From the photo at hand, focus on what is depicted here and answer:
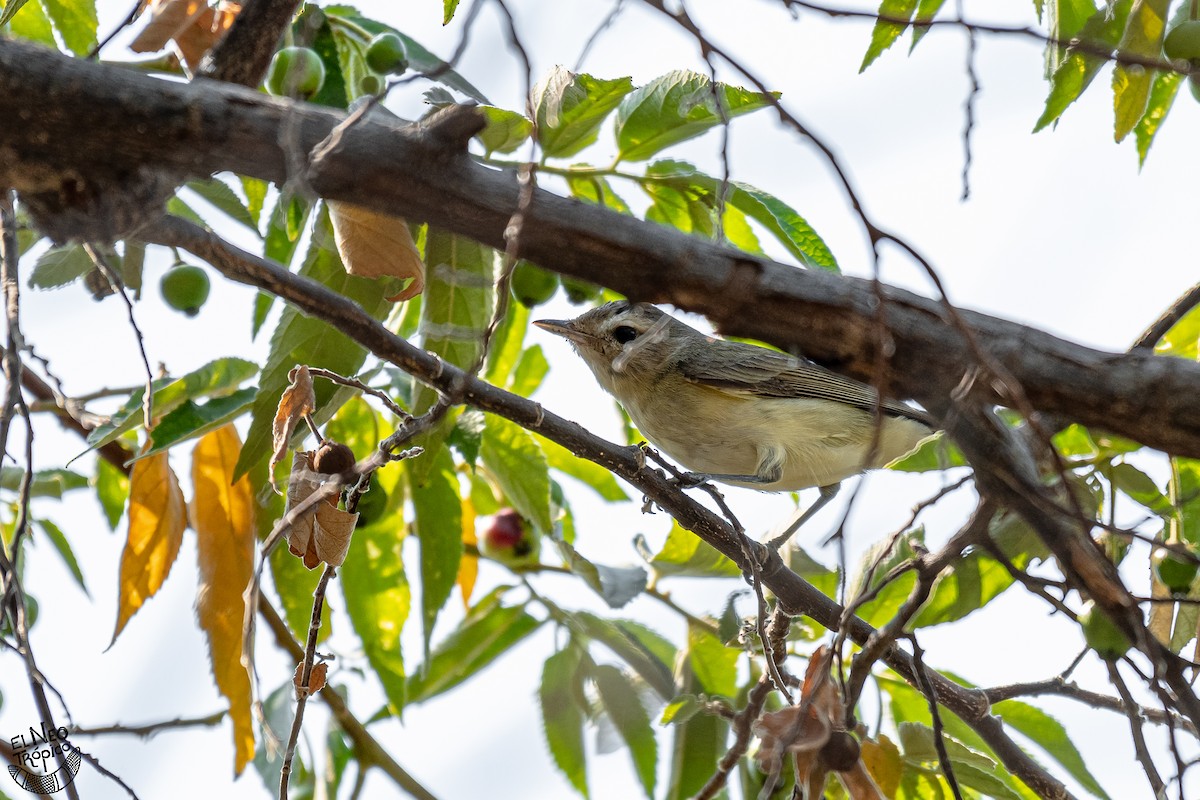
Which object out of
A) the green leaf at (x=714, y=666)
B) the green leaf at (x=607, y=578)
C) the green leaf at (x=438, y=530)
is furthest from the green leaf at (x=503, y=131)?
→ the green leaf at (x=714, y=666)

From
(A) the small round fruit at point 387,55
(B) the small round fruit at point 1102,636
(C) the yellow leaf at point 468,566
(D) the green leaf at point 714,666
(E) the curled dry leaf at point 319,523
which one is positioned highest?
(A) the small round fruit at point 387,55

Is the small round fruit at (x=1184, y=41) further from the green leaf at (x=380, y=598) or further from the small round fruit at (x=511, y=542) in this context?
the small round fruit at (x=511, y=542)

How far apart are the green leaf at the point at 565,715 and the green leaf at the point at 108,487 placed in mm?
1858

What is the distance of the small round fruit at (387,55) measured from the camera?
10.6 ft

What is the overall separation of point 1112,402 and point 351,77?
250cm

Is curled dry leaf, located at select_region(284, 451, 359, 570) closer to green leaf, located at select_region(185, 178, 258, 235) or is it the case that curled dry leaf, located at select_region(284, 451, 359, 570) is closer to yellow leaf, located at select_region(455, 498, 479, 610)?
green leaf, located at select_region(185, 178, 258, 235)

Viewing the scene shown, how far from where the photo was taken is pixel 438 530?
3346 mm

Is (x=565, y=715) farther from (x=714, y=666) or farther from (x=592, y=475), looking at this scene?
(x=592, y=475)

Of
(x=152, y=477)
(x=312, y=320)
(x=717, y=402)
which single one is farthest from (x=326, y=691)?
(x=717, y=402)

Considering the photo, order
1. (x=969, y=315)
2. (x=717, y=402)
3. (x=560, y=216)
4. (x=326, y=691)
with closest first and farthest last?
(x=560, y=216) → (x=969, y=315) → (x=326, y=691) → (x=717, y=402)

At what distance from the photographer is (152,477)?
10.5 ft

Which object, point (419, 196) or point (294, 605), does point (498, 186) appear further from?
point (294, 605)

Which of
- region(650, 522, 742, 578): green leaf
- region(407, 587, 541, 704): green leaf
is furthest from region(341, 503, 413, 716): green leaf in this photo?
region(650, 522, 742, 578): green leaf

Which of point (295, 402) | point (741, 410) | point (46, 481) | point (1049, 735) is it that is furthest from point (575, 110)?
point (46, 481)
